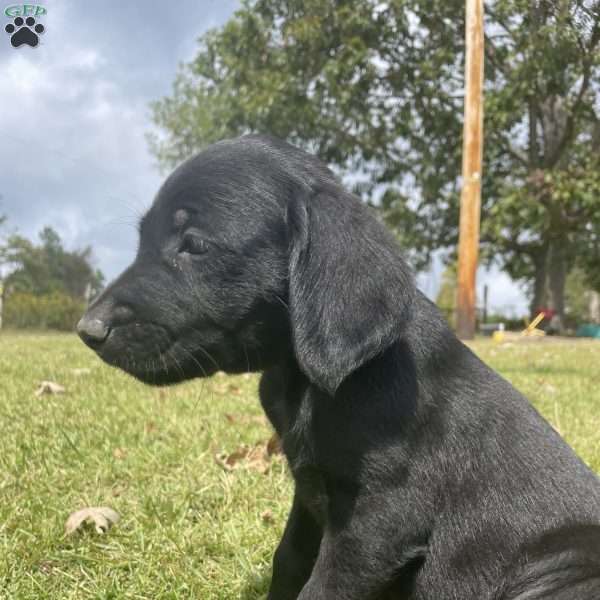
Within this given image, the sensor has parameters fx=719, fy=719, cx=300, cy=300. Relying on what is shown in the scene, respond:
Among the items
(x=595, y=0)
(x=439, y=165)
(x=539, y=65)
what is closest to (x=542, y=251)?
(x=439, y=165)

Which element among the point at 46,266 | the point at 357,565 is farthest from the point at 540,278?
the point at 46,266

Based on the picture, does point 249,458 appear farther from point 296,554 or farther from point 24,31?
point 24,31

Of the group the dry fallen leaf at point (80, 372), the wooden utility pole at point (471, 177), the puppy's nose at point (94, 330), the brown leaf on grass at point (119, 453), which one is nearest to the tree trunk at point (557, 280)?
the wooden utility pole at point (471, 177)

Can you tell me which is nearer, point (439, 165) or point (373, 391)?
point (373, 391)

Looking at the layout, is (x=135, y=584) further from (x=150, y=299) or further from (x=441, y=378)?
(x=441, y=378)

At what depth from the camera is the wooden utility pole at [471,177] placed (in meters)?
12.7

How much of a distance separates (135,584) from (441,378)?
4.15 ft

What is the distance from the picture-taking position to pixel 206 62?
2350 centimetres

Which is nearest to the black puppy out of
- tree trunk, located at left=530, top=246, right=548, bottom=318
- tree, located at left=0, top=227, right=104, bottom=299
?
tree trunk, located at left=530, top=246, right=548, bottom=318

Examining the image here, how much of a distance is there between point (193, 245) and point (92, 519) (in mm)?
1332

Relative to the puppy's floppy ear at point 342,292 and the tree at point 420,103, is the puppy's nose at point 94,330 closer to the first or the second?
the puppy's floppy ear at point 342,292

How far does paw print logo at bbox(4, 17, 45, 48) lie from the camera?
16.4 ft

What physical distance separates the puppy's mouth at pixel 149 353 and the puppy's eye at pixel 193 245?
23 centimetres

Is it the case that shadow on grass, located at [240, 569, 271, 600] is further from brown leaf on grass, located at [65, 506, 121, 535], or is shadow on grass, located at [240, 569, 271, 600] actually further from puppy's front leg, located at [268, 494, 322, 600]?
brown leaf on grass, located at [65, 506, 121, 535]
